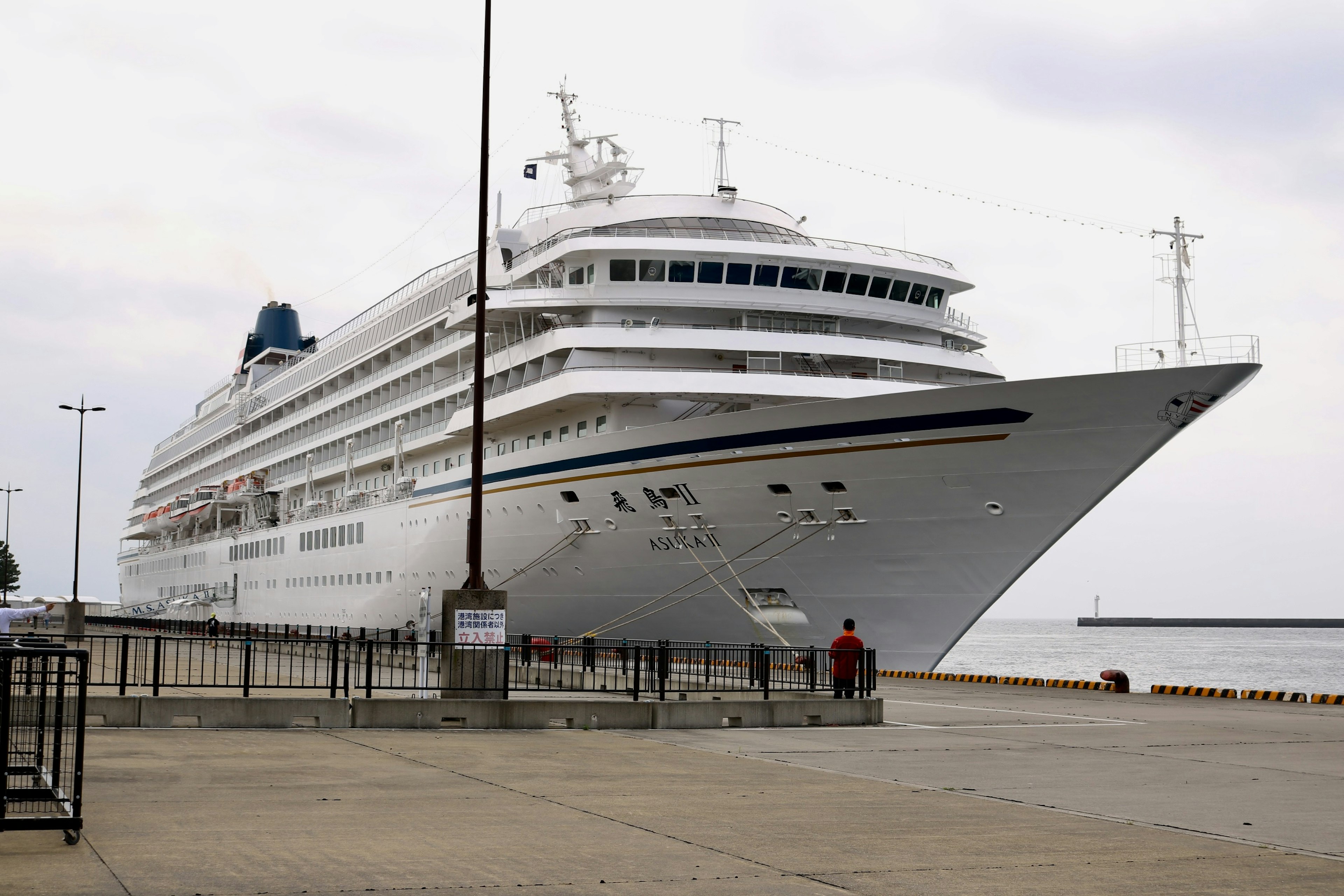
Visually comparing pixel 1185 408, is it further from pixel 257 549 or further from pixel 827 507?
pixel 257 549

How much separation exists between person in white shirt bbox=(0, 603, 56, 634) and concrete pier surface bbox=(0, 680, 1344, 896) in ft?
4.90

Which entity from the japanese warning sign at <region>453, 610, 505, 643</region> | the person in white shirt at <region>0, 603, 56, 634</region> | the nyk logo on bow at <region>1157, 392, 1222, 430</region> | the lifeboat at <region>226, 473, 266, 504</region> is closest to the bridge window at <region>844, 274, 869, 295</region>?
the nyk logo on bow at <region>1157, 392, 1222, 430</region>

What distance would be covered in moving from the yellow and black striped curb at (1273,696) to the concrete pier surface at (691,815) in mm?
7878

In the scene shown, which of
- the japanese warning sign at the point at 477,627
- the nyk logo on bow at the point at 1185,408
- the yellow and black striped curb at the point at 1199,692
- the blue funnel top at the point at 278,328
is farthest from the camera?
the blue funnel top at the point at 278,328

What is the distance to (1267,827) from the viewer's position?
9.09 metres

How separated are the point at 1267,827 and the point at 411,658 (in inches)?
856

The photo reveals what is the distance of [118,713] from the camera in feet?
48.2

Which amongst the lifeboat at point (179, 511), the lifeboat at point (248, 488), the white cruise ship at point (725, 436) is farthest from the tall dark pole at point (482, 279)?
the lifeboat at point (179, 511)

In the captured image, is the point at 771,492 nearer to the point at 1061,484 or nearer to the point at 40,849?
the point at 1061,484

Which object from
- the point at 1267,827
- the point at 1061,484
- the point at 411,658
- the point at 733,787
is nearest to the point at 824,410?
the point at 1061,484

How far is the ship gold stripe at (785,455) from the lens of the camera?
22703 millimetres

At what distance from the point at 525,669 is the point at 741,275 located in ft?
41.9

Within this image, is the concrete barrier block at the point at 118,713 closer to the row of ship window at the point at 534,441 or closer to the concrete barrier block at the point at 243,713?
the concrete barrier block at the point at 243,713

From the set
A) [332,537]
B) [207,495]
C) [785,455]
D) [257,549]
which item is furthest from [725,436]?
[207,495]
